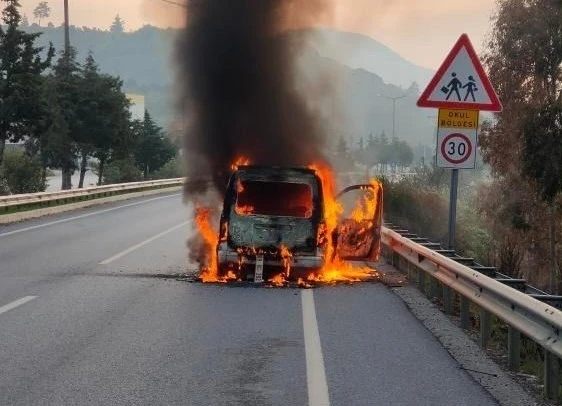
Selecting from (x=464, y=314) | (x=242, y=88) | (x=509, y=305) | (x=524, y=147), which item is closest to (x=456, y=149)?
(x=464, y=314)

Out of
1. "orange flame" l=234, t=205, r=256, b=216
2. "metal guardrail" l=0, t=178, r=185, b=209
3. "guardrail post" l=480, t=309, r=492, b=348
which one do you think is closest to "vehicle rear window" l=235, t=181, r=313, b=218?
"orange flame" l=234, t=205, r=256, b=216

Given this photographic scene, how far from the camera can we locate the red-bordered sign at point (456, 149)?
9508 millimetres

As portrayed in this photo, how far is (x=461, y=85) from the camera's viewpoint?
941 centimetres

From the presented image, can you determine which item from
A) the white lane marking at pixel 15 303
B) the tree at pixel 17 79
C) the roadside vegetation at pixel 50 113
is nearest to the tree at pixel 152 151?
the roadside vegetation at pixel 50 113

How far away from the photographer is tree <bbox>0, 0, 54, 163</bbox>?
33938 mm

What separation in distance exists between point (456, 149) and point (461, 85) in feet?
2.58

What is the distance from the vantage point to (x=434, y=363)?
6.43m

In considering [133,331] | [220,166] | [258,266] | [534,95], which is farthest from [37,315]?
[534,95]

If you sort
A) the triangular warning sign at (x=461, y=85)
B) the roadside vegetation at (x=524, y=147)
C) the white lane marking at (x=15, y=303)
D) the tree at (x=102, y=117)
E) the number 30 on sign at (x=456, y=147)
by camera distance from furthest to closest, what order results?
the tree at (x=102, y=117)
the roadside vegetation at (x=524, y=147)
the number 30 on sign at (x=456, y=147)
the triangular warning sign at (x=461, y=85)
the white lane marking at (x=15, y=303)

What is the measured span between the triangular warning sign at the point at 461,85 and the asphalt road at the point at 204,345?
2.56 metres

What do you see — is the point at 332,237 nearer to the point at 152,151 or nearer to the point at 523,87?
the point at 523,87

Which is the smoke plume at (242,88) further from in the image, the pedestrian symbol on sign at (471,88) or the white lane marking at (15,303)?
the pedestrian symbol on sign at (471,88)

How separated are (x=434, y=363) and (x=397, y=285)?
15.0ft

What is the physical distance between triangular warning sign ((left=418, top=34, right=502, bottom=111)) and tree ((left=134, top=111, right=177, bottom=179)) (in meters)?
62.6
